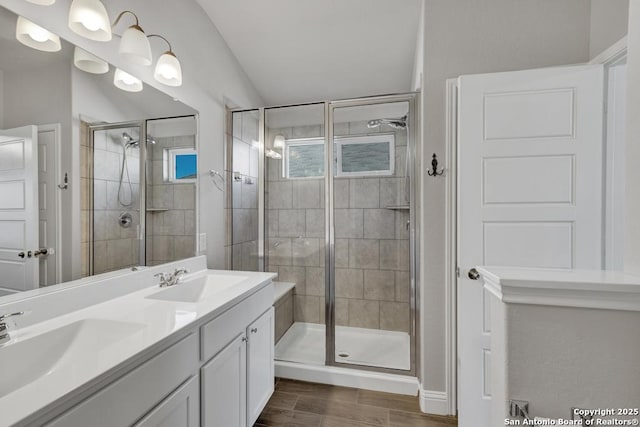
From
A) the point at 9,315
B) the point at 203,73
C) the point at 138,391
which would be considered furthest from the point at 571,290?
the point at 203,73

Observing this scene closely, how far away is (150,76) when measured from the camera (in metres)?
1.64

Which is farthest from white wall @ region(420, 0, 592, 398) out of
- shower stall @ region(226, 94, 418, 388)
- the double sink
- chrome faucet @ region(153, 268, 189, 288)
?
the double sink

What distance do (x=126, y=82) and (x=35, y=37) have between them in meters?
0.40

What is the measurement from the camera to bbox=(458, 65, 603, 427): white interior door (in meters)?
1.49

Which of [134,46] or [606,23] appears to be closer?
[134,46]

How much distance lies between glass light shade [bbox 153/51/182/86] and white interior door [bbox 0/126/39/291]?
0.77m

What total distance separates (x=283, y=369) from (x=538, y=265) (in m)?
1.90

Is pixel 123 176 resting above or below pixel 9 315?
above

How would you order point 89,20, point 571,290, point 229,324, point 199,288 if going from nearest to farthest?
1. point 571,290
2. point 89,20
3. point 229,324
4. point 199,288

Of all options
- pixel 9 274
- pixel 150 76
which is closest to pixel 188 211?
pixel 150 76

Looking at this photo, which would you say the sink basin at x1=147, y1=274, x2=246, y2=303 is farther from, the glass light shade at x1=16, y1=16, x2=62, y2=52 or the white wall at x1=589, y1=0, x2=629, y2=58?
the white wall at x1=589, y1=0, x2=629, y2=58

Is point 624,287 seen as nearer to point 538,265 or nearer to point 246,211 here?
point 538,265

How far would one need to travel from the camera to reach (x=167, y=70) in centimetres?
164

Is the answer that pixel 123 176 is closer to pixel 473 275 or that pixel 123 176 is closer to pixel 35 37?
pixel 35 37
